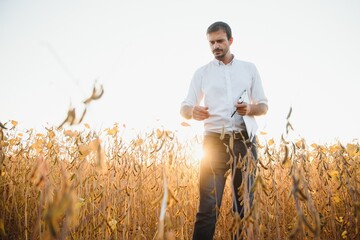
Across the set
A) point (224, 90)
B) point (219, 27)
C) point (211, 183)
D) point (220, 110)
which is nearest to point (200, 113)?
point (220, 110)

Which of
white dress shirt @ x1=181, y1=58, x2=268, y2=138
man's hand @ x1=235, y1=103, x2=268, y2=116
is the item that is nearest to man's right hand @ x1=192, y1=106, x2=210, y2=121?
white dress shirt @ x1=181, y1=58, x2=268, y2=138

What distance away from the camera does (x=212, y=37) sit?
2201mm

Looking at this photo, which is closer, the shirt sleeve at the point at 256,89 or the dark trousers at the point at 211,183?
the dark trousers at the point at 211,183

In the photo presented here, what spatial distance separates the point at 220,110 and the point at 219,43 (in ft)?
2.06

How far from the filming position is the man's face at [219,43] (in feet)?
7.14

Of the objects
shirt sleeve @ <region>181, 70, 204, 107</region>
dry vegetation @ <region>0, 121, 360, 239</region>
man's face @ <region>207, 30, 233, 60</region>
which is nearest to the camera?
dry vegetation @ <region>0, 121, 360, 239</region>

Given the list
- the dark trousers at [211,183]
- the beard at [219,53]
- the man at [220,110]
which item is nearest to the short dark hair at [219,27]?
the man at [220,110]

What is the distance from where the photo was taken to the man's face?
2.18 m

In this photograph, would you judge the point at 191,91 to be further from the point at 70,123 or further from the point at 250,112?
the point at 70,123

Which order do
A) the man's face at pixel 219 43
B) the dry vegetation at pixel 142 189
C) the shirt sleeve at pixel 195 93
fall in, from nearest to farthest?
the dry vegetation at pixel 142 189 → the man's face at pixel 219 43 → the shirt sleeve at pixel 195 93

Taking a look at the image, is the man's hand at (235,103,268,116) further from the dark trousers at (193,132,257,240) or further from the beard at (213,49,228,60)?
the beard at (213,49,228,60)

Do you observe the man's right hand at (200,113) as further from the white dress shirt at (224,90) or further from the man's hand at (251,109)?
the man's hand at (251,109)

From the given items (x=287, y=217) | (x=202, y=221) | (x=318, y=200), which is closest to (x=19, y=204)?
(x=202, y=221)

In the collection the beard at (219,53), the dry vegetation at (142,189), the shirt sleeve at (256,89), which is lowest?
the dry vegetation at (142,189)
